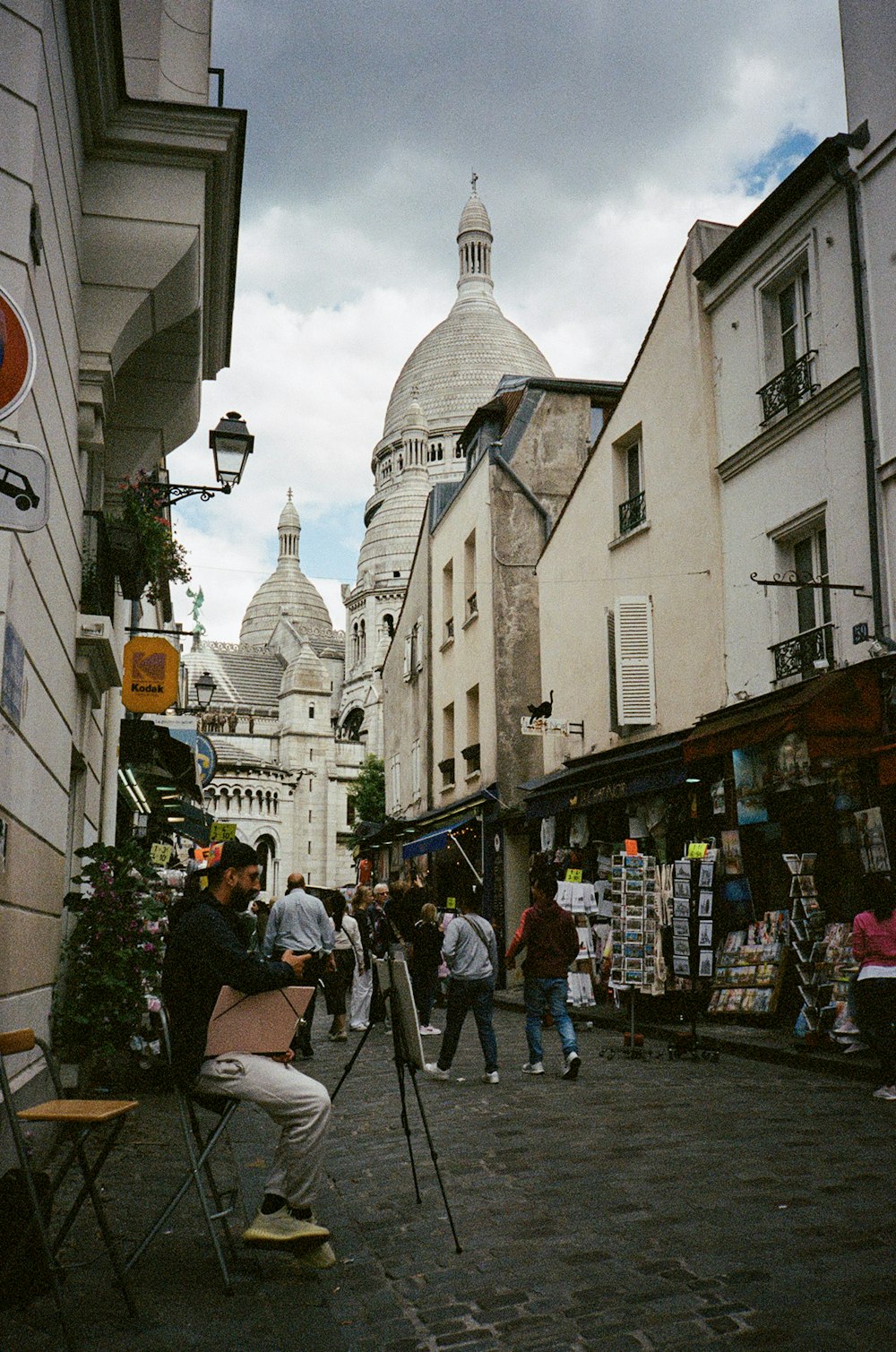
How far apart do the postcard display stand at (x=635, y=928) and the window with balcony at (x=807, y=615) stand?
2.49 m

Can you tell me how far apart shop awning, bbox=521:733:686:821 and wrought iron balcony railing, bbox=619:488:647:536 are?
313cm

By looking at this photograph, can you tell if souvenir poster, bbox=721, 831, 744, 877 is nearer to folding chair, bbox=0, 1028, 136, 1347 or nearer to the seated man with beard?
the seated man with beard

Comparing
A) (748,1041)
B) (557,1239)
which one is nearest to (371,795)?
(748,1041)

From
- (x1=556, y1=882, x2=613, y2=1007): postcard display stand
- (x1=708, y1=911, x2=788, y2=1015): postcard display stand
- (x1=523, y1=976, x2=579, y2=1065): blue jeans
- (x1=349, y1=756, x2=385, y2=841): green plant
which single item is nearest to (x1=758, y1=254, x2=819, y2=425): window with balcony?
(x1=708, y1=911, x2=788, y2=1015): postcard display stand

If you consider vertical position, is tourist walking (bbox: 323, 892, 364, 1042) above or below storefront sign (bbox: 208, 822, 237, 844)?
below

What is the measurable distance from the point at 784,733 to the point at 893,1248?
7258 millimetres

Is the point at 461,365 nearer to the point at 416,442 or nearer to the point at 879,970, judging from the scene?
the point at 416,442

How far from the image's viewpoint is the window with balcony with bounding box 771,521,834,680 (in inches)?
468

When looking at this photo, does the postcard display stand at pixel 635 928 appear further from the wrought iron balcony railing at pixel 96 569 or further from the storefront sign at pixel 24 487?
the storefront sign at pixel 24 487

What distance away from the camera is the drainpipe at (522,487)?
2292 centimetres

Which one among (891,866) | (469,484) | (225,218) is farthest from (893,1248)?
(469,484)

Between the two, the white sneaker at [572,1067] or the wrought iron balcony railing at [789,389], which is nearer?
the white sneaker at [572,1067]

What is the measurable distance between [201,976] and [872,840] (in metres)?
7.47

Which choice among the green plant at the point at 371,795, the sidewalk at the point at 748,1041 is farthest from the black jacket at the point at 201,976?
the green plant at the point at 371,795
